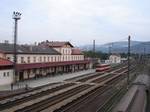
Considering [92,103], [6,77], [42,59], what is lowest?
[92,103]

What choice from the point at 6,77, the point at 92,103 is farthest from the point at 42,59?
the point at 92,103

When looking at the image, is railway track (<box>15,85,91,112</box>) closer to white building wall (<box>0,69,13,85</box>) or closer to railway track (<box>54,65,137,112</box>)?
railway track (<box>54,65,137,112</box>)

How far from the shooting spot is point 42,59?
65875 mm

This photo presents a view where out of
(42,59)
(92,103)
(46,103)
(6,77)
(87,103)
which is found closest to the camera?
(46,103)

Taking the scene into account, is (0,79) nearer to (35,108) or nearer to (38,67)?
(38,67)

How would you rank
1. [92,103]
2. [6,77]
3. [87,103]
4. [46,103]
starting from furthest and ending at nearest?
[6,77] < [92,103] < [87,103] < [46,103]

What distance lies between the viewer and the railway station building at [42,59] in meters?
52.5

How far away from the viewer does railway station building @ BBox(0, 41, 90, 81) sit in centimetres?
5253

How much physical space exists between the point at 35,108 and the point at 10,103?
135 inches

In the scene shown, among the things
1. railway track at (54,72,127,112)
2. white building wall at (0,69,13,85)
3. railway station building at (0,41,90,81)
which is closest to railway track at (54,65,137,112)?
railway track at (54,72,127,112)

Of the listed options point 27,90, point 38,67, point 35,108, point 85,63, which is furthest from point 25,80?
point 85,63

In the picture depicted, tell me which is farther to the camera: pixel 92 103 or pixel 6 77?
pixel 6 77

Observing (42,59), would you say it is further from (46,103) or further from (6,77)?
(46,103)

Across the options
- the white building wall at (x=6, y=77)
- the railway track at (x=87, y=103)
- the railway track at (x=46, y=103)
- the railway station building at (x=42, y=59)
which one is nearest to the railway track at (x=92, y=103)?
the railway track at (x=87, y=103)
